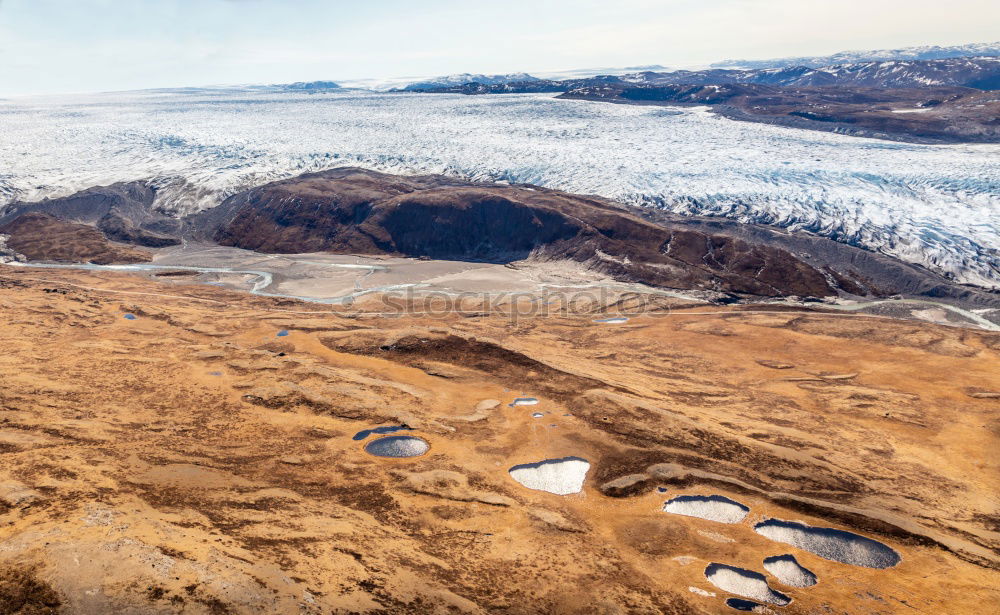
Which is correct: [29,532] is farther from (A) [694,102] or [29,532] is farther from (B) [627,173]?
(A) [694,102]

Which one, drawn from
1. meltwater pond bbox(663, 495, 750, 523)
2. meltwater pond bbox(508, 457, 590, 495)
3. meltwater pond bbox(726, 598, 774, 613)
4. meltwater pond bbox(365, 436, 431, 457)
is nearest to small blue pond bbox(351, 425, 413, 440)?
meltwater pond bbox(365, 436, 431, 457)

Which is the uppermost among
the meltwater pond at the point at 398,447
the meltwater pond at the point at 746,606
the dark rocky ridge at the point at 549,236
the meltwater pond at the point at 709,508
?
the dark rocky ridge at the point at 549,236

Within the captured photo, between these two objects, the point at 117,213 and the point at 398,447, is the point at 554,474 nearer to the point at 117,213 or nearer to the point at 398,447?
the point at 398,447

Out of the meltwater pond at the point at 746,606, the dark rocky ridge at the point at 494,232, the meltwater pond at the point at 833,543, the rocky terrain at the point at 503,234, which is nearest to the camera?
the meltwater pond at the point at 746,606

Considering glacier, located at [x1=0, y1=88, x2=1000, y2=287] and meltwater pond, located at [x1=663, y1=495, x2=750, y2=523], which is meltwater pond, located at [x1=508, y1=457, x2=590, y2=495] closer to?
meltwater pond, located at [x1=663, y1=495, x2=750, y2=523]

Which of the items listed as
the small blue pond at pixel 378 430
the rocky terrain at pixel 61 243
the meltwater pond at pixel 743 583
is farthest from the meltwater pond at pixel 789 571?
the rocky terrain at pixel 61 243

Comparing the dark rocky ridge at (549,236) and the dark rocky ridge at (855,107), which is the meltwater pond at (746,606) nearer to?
the dark rocky ridge at (549,236)

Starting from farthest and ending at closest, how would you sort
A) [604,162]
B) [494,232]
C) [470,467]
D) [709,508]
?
1. [604,162]
2. [494,232]
3. [470,467]
4. [709,508]

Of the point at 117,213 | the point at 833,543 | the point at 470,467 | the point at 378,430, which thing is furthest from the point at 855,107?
the point at 117,213
